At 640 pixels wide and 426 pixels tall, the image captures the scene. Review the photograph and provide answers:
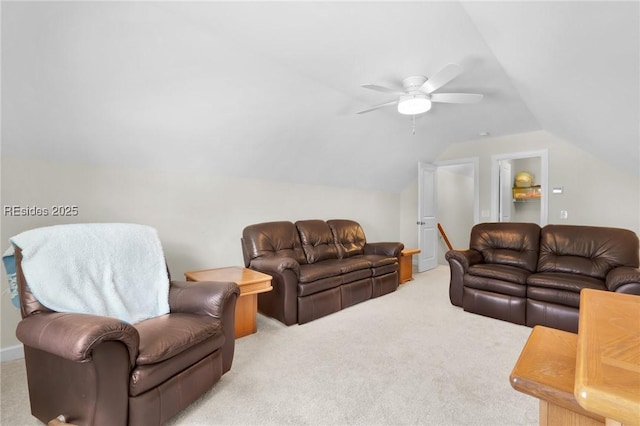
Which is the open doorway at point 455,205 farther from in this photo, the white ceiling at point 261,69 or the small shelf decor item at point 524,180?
the white ceiling at point 261,69

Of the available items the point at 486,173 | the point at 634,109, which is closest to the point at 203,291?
the point at 634,109

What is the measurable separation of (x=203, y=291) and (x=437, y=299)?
3.12m

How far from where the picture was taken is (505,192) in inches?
225

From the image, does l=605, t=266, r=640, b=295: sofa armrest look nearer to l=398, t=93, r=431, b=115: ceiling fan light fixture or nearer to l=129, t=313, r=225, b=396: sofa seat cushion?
l=398, t=93, r=431, b=115: ceiling fan light fixture

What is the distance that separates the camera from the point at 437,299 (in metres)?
3.97

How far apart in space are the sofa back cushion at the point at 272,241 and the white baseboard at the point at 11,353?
199cm

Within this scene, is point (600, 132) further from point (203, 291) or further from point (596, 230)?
point (203, 291)

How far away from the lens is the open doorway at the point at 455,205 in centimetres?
677

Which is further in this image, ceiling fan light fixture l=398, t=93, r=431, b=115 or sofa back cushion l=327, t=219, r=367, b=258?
sofa back cushion l=327, t=219, r=367, b=258

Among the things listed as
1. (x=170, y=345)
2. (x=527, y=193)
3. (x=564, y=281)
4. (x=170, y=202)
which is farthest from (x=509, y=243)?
(x=170, y=202)

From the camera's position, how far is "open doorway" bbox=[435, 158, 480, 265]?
6770 millimetres

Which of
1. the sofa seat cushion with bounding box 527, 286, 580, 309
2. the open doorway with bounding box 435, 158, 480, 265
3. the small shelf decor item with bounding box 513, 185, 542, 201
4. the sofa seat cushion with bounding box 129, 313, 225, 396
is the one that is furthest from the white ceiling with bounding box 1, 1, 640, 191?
the open doorway with bounding box 435, 158, 480, 265

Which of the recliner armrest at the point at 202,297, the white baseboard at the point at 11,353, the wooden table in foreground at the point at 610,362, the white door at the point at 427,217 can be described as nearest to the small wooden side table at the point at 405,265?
the white door at the point at 427,217

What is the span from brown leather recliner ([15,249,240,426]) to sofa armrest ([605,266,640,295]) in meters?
3.37
